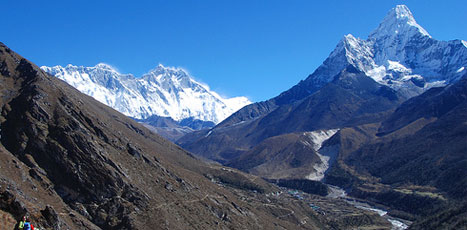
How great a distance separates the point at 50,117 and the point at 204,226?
2858 inches

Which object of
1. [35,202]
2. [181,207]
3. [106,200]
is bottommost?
[35,202]

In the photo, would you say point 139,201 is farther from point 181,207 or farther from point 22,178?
point 22,178

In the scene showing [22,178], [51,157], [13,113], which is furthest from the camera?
[13,113]

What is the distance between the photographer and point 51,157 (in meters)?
150

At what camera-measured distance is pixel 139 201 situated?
519ft

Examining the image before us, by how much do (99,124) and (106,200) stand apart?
52.1 metres

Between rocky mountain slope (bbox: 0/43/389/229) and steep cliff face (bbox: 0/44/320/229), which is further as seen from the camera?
steep cliff face (bbox: 0/44/320/229)

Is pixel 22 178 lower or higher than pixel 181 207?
lower

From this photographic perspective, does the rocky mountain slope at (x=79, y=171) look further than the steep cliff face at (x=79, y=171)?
No

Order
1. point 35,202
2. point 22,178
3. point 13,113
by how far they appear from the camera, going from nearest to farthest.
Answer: point 35,202, point 22,178, point 13,113

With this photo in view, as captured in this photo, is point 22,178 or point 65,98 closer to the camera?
point 22,178

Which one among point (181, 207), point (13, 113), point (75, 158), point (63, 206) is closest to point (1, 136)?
point (13, 113)

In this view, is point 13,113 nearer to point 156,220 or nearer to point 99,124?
point 99,124

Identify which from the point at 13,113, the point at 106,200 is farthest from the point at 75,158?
the point at 13,113
